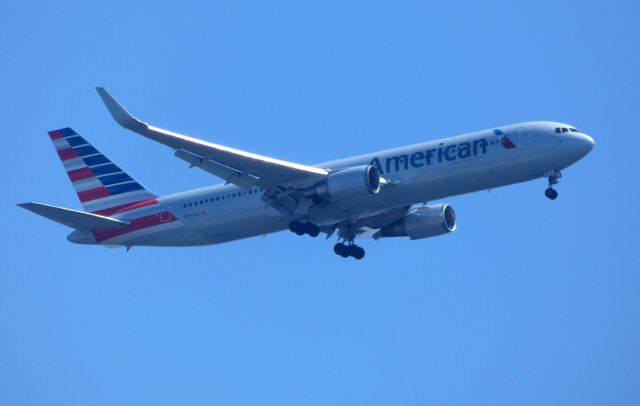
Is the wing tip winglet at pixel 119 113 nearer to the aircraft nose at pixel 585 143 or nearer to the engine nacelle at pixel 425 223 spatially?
the engine nacelle at pixel 425 223

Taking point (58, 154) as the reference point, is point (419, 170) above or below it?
below

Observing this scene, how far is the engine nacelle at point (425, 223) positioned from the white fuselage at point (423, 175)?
2614mm

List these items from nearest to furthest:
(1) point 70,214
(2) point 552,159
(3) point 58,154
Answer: (2) point 552,159
(1) point 70,214
(3) point 58,154

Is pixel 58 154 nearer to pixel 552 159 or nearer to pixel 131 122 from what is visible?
pixel 131 122

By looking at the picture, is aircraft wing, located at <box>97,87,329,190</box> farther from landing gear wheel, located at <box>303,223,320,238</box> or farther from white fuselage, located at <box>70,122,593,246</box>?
landing gear wheel, located at <box>303,223,320,238</box>

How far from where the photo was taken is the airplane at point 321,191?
49.3 meters

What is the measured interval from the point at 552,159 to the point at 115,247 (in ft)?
71.1

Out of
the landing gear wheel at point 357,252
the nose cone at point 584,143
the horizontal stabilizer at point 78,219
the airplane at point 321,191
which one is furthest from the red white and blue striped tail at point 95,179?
the nose cone at point 584,143

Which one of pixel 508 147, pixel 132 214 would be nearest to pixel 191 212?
pixel 132 214

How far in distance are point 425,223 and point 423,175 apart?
257 inches

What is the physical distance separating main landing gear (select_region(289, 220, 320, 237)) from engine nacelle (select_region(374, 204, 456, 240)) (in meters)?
5.89

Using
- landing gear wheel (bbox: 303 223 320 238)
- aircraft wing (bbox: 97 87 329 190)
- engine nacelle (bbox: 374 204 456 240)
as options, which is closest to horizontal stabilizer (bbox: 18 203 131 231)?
aircraft wing (bbox: 97 87 329 190)

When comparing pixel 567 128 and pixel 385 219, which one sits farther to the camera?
pixel 385 219

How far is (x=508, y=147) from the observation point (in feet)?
162
